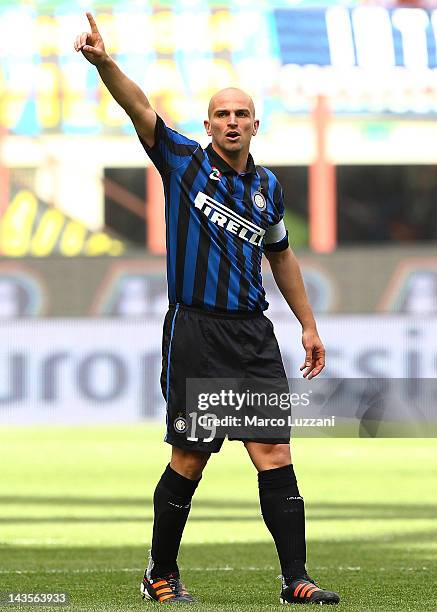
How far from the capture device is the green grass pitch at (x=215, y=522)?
6.00 m

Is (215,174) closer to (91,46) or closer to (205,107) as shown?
(91,46)

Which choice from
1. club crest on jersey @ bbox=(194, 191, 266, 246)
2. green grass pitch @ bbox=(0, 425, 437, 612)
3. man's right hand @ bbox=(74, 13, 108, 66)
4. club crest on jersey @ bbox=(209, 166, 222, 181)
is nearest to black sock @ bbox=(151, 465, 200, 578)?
green grass pitch @ bbox=(0, 425, 437, 612)

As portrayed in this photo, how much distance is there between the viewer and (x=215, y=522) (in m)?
9.39

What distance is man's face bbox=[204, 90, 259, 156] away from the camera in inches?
213

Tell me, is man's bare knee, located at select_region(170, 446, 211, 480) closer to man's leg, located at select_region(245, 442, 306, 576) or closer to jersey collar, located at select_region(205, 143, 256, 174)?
man's leg, located at select_region(245, 442, 306, 576)

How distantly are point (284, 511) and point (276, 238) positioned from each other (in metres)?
0.99

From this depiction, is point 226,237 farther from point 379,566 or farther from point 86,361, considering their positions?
point 86,361

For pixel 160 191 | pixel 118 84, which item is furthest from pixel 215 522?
pixel 160 191

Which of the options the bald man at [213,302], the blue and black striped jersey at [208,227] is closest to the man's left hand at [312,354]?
the bald man at [213,302]

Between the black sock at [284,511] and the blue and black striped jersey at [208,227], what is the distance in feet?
1.93

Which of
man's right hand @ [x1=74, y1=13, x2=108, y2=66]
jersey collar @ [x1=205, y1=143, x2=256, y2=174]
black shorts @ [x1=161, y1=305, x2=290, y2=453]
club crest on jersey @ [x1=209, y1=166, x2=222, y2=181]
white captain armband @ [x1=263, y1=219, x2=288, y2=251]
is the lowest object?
black shorts @ [x1=161, y1=305, x2=290, y2=453]

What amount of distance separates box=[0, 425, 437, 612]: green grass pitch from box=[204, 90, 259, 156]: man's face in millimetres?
1541

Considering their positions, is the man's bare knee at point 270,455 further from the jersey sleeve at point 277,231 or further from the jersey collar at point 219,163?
the jersey collar at point 219,163

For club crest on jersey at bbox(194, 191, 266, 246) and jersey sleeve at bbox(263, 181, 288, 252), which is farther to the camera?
jersey sleeve at bbox(263, 181, 288, 252)
